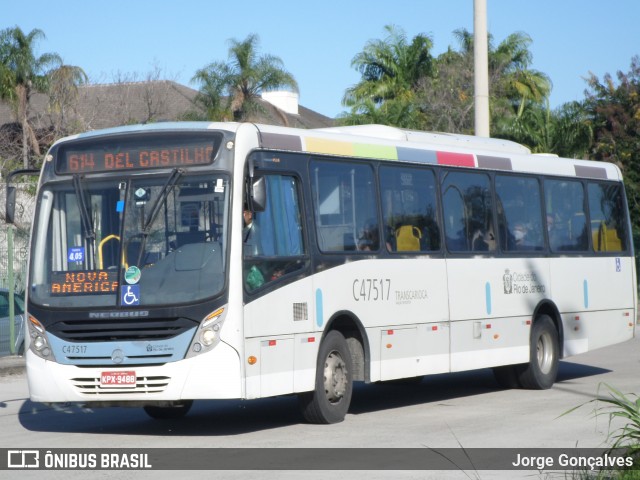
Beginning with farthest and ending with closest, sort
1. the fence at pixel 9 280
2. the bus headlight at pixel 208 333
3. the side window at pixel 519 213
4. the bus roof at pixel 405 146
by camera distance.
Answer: the fence at pixel 9 280
the side window at pixel 519 213
the bus roof at pixel 405 146
the bus headlight at pixel 208 333

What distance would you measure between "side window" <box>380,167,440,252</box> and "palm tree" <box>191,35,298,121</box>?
34.3m

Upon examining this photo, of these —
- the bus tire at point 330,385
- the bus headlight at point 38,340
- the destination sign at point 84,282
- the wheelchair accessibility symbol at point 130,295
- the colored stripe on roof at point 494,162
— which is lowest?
the bus tire at point 330,385

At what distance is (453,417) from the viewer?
1345cm

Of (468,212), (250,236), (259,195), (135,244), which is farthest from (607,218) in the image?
(135,244)

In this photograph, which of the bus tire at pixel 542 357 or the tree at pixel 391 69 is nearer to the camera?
the bus tire at pixel 542 357

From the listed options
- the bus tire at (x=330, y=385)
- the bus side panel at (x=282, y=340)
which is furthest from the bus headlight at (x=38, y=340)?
the bus tire at (x=330, y=385)

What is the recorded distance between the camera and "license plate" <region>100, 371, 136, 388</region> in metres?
11.6

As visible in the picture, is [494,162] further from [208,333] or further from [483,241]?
[208,333]

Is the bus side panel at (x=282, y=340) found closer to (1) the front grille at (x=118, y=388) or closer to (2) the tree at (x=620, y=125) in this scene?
(1) the front grille at (x=118, y=388)

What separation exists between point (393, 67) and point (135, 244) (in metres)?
42.9

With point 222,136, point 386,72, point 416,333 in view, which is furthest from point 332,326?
→ point 386,72

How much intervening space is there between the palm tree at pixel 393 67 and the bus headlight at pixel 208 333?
4203 cm

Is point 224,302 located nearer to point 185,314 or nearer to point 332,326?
point 185,314

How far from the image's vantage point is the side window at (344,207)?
13.1 m
